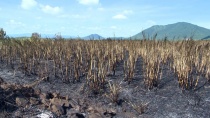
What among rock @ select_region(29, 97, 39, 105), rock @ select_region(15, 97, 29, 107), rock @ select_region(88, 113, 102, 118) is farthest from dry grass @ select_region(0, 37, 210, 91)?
rock @ select_region(15, 97, 29, 107)

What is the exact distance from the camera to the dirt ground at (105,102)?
201 inches

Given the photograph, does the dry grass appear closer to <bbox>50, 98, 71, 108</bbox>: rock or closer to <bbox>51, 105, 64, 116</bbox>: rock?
<bbox>50, 98, 71, 108</bbox>: rock

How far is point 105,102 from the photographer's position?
18.5ft

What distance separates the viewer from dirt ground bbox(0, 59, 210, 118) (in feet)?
16.7

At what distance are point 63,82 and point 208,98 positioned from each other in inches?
128

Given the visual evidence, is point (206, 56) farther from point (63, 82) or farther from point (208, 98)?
point (63, 82)

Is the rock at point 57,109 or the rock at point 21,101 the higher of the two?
the rock at point 21,101

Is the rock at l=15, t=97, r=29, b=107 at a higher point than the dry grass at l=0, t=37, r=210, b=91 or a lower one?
lower

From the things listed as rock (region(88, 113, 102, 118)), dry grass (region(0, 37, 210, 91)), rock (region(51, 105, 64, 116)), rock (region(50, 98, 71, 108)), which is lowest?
rock (region(88, 113, 102, 118))

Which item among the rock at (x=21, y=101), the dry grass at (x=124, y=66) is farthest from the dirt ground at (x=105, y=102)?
the dry grass at (x=124, y=66)

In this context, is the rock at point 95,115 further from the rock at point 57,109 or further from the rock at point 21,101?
the rock at point 21,101

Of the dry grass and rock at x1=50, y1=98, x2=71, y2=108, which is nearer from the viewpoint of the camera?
rock at x1=50, y1=98, x2=71, y2=108

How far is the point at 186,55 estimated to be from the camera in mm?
6305

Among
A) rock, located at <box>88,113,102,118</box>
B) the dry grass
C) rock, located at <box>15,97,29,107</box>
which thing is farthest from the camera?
the dry grass
